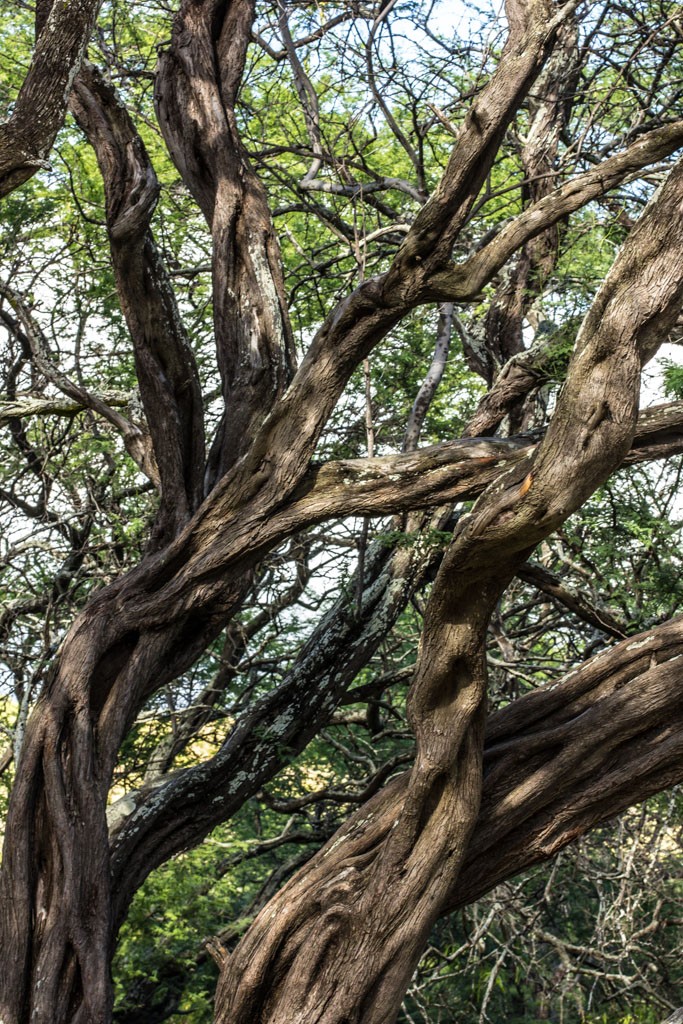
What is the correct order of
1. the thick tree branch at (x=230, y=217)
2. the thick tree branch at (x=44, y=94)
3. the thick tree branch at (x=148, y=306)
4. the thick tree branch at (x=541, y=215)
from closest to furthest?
the thick tree branch at (x=44, y=94) < the thick tree branch at (x=541, y=215) < the thick tree branch at (x=148, y=306) < the thick tree branch at (x=230, y=217)

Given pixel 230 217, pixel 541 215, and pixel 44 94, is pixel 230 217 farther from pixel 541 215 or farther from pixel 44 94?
pixel 44 94

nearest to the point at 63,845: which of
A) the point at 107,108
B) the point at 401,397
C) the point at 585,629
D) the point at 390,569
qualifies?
the point at 390,569

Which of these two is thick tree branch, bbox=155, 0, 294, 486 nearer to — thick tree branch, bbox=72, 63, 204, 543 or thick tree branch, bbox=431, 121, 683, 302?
thick tree branch, bbox=72, 63, 204, 543

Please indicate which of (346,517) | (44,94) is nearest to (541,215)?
(346,517)

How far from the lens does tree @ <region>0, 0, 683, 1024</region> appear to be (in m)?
3.34

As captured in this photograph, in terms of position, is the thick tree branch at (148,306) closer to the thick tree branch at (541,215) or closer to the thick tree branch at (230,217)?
the thick tree branch at (230,217)

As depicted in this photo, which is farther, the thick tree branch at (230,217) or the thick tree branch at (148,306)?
the thick tree branch at (230,217)

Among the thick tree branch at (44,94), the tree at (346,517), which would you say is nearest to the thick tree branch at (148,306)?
the tree at (346,517)

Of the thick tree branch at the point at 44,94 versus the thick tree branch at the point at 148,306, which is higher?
the thick tree branch at the point at 148,306

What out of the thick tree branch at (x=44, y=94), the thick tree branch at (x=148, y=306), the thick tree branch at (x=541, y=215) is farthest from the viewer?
the thick tree branch at (x=148, y=306)

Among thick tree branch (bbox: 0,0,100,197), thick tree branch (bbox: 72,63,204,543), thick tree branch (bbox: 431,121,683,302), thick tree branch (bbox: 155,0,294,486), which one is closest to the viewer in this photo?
thick tree branch (bbox: 0,0,100,197)

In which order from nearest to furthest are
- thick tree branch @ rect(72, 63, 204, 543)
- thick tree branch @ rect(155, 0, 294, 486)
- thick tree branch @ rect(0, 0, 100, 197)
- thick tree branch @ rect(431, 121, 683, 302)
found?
thick tree branch @ rect(0, 0, 100, 197)
thick tree branch @ rect(431, 121, 683, 302)
thick tree branch @ rect(72, 63, 204, 543)
thick tree branch @ rect(155, 0, 294, 486)

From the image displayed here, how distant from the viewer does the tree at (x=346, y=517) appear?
3.34 m

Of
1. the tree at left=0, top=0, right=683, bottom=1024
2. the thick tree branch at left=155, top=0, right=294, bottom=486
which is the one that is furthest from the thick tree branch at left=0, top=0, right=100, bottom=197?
the thick tree branch at left=155, top=0, right=294, bottom=486
